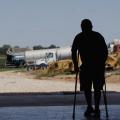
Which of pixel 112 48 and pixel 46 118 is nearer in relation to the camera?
pixel 46 118

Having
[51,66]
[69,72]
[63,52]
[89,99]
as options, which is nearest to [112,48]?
[63,52]

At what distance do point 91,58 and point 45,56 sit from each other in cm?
7460

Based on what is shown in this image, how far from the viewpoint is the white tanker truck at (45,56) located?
265ft

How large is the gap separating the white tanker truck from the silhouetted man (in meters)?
63.2

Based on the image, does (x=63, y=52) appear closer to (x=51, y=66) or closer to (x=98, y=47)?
(x=51, y=66)

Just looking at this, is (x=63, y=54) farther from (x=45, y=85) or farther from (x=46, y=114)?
(x=46, y=114)

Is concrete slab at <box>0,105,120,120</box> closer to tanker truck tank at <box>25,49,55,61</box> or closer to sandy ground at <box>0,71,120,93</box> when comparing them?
sandy ground at <box>0,71,120,93</box>

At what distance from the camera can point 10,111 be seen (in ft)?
48.2

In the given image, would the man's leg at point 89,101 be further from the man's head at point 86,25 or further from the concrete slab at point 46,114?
the man's head at point 86,25

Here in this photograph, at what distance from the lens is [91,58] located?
12453 millimetres

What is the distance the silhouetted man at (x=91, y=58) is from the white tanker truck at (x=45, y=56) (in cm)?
6318

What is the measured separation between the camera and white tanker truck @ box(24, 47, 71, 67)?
265ft

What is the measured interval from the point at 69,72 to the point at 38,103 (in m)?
37.0

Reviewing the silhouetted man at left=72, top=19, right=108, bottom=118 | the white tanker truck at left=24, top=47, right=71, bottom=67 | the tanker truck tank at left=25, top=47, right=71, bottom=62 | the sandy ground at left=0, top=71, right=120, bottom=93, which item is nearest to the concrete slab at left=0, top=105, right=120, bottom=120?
the silhouetted man at left=72, top=19, right=108, bottom=118
